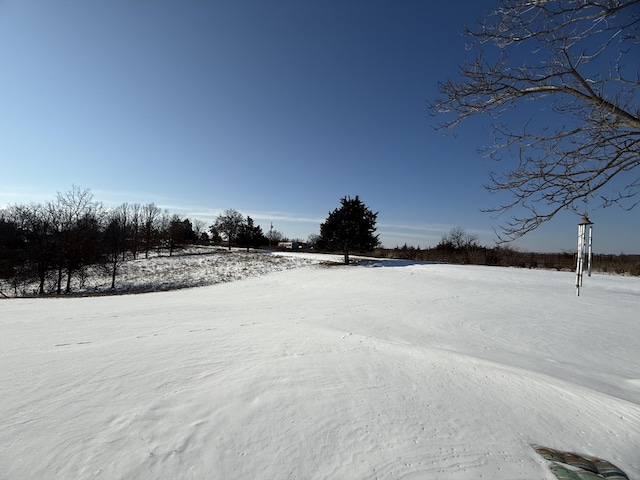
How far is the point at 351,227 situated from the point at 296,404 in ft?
88.5

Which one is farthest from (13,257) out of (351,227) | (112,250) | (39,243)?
(351,227)

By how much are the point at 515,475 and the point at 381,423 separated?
1.05 metres

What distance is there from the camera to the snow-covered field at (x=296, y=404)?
2.14 metres

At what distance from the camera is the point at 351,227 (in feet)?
96.7

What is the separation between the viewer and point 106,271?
24.8m

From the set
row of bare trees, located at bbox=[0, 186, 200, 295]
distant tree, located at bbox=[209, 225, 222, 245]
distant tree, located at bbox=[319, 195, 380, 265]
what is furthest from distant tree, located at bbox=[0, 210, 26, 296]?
distant tree, located at bbox=[209, 225, 222, 245]

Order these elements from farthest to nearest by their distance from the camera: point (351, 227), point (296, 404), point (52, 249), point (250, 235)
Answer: point (250, 235)
point (351, 227)
point (52, 249)
point (296, 404)

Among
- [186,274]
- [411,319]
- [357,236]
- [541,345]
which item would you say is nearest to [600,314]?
[541,345]

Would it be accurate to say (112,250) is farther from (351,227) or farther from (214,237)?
(214,237)

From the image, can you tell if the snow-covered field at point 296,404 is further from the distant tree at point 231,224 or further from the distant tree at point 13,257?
the distant tree at point 231,224

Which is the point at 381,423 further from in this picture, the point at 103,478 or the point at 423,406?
the point at 103,478

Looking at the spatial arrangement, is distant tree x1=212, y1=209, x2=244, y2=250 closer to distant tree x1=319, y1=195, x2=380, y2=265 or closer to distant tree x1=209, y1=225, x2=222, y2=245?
distant tree x1=209, y1=225, x2=222, y2=245

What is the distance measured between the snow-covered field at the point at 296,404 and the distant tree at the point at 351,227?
23.0m

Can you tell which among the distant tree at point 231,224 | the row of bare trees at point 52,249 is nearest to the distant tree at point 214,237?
the distant tree at point 231,224
